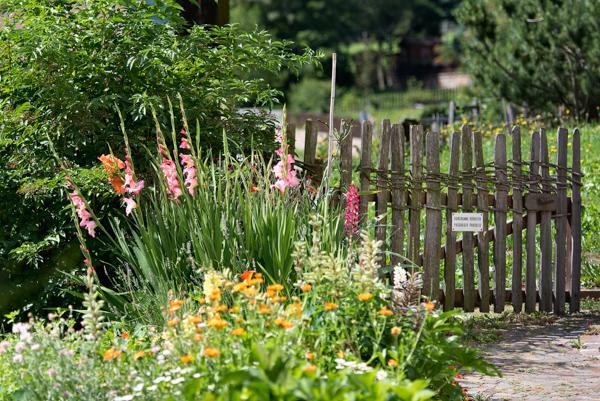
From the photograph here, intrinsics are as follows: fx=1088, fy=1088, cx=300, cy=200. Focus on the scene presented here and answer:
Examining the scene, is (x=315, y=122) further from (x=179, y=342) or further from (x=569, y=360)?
(x=179, y=342)

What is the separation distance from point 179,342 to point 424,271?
13.4ft

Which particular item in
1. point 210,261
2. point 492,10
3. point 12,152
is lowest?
point 210,261

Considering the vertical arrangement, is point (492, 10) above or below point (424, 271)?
above

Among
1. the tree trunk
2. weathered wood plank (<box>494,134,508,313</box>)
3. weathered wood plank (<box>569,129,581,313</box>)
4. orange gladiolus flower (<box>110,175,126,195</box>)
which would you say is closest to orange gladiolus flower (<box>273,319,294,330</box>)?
orange gladiolus flower (<box>110,175,126,195</box>)

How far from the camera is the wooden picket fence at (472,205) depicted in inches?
311

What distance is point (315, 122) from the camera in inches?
309

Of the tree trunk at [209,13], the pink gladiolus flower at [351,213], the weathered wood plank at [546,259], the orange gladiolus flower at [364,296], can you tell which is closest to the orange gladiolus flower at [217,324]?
the orange gladiolus flower at [364,296]

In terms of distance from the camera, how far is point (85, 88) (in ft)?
23.7

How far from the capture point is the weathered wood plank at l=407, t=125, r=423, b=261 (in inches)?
313

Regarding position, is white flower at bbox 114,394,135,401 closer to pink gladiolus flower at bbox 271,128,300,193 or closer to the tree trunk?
pink gladiolus flower at bbox 271,128,300,193

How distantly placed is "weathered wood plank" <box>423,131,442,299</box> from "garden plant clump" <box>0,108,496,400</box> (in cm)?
177

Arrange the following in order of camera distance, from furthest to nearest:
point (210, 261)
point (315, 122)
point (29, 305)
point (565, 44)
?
1. point (565, 44)
2. point (315, 122)
3. point (29, 305)
4. point (210, 261)

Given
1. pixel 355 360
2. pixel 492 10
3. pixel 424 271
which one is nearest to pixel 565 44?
pixel 492 10

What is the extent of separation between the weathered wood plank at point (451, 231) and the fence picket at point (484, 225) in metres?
0.16
